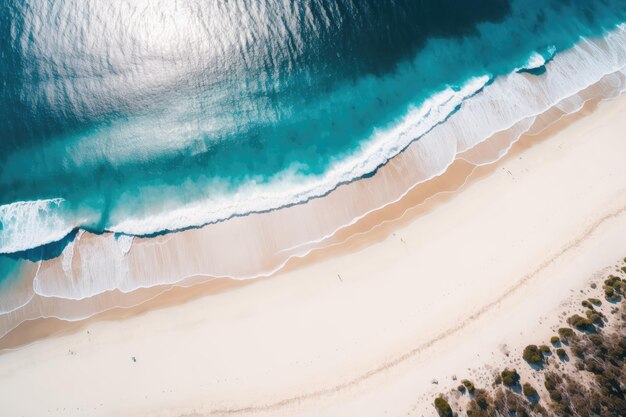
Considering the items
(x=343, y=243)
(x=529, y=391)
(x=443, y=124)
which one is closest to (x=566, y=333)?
(x=529, y=391)

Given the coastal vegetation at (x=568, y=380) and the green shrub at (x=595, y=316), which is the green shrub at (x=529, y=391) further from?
the green shrub at (x=595, y=316)

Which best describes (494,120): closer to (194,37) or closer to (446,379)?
(446,379)

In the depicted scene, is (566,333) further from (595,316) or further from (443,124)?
(443,124)

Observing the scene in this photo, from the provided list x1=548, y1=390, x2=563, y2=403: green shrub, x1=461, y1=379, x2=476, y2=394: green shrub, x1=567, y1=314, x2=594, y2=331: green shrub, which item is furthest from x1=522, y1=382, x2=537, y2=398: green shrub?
x1=567, y1=314, x2=594, y2=331: green shrub

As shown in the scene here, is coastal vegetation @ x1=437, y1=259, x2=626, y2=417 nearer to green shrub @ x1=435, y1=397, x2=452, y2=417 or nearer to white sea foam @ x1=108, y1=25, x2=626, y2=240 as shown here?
green shrub @ x1=435, y1=397, x2=452, y2=417

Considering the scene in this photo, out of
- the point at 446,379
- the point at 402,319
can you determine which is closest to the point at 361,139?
the point at 402,319

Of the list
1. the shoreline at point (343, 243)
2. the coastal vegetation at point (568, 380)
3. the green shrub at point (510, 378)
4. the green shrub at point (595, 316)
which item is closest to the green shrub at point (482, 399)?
the coastal vegetation at point (568, 380)
